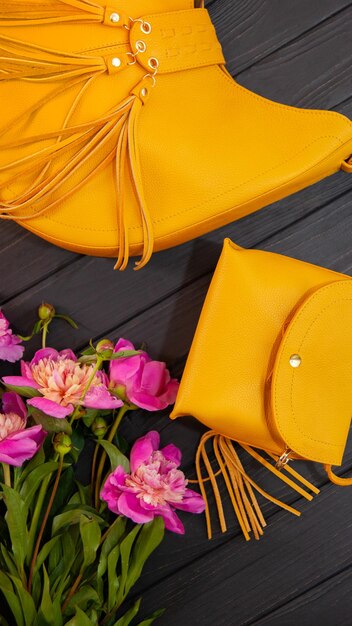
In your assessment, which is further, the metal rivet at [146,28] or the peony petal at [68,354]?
the peony petal at [68,354]

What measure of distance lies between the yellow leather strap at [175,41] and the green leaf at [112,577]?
0.49 m

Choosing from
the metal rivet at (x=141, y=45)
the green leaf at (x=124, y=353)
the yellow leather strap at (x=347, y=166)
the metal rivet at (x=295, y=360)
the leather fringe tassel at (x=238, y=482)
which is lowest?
the leather fringe tassel at (x=238, y=482)

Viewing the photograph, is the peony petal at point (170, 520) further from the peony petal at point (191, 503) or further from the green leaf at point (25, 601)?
the green leaf at point (25, 601)

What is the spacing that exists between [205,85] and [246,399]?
0.32m

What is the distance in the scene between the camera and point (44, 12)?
626mm

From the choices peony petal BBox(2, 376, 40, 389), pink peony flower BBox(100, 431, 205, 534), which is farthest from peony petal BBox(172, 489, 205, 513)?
peony petal BBox(2, 376, 40, 389)

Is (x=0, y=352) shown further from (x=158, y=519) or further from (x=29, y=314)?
(x=158, y=519)

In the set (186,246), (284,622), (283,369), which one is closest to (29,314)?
(186,246)

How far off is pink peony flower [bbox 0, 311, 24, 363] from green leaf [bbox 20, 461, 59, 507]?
0.48 feet

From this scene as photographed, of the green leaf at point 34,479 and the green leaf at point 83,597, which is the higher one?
the green leaf at point 34,479

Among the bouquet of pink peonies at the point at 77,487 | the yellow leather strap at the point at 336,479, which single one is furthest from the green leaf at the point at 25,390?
the yellow leather strap at the point at 336,479

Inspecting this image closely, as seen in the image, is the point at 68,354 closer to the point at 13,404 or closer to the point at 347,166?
the point at 13,404

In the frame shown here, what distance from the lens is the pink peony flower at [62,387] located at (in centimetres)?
66

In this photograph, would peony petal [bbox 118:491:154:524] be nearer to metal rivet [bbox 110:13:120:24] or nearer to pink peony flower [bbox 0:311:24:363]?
pink peony flower [bbox 0:311:24:363]
